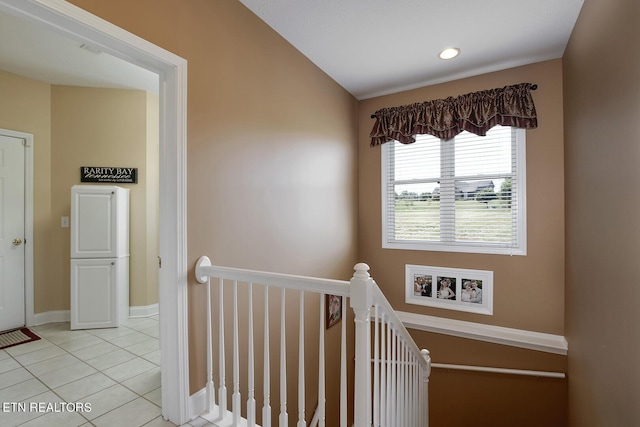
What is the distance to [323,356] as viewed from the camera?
4.25ft

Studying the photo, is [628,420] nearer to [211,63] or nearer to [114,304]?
[211,63]

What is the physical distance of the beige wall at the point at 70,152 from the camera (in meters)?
3.08

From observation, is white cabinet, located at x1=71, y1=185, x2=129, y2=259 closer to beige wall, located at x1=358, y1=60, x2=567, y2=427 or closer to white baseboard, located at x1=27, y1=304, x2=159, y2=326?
white baseboard, located at x1=27, y1=304, x2=159, y2=326

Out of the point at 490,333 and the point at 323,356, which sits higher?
the point at 323,356

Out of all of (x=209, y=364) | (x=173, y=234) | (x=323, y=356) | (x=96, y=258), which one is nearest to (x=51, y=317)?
(x=96, y=258)

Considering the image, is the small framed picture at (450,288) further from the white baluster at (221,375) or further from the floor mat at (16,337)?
the floor mat at (16,337)

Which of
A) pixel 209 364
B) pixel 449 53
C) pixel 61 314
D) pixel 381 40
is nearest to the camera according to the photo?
pixel 209 364

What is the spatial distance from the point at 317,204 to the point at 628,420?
2300 millimetres

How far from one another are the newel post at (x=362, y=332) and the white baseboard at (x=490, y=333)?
210 cm

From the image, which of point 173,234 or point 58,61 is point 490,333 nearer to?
point 173,234

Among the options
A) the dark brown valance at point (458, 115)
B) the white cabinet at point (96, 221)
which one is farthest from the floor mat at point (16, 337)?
the dark brown valance at point (458, 115)

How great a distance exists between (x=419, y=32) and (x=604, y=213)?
1.77 meters

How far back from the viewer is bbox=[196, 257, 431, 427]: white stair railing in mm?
1199

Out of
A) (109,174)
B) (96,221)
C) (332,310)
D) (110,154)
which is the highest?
(110,154)
